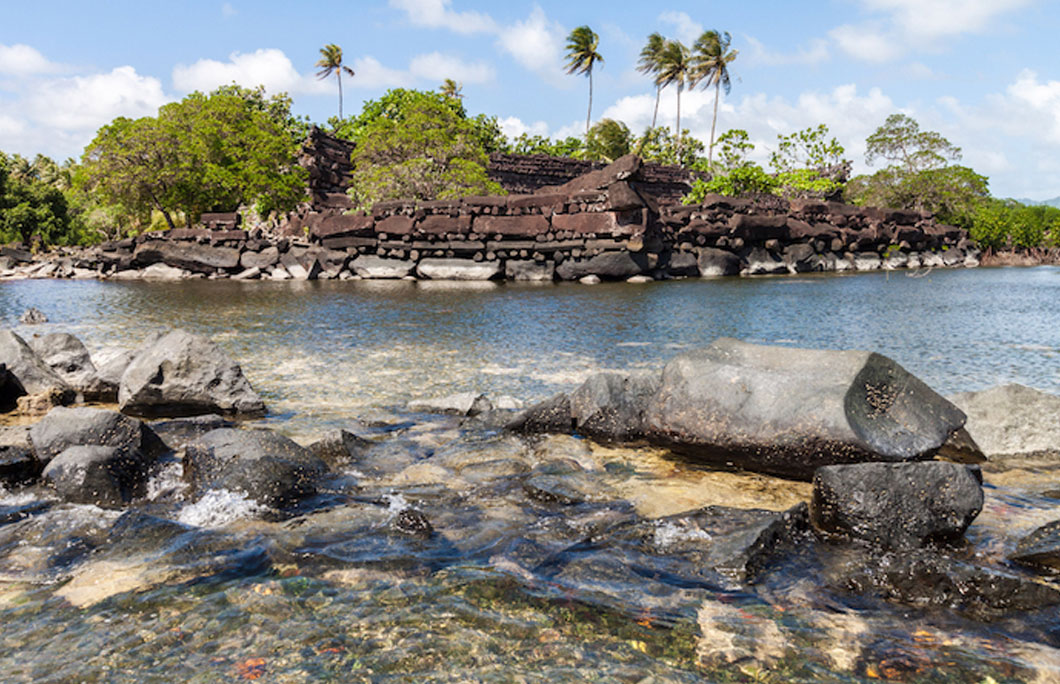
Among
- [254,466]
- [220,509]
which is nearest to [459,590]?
[220,509]

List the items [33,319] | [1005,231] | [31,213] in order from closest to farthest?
[33,319] → [1005,231] → [31,213]

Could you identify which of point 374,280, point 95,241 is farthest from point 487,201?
point 95,241

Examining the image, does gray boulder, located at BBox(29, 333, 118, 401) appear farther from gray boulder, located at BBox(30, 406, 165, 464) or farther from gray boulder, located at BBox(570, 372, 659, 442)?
gray boulder, located at BBox(570, 372, 659, 442)

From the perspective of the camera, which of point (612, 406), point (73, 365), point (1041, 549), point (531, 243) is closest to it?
point (1041, 549)

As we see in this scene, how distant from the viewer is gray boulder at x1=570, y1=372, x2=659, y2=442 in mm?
6105

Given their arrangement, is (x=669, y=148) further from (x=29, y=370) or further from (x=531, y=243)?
(x=29, y=370)

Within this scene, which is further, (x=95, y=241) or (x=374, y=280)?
(x=95, y=241)

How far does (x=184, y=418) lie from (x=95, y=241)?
176ft

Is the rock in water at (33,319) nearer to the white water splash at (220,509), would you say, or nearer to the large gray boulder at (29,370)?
the large gray boulder at (29,370)

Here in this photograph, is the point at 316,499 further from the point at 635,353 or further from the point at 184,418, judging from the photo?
Result: the point at 635,353

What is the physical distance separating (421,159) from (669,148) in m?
38.2

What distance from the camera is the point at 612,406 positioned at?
620 cm

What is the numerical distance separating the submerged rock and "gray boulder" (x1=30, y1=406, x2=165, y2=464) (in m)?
5.71

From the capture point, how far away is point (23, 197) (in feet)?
151
